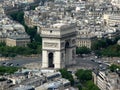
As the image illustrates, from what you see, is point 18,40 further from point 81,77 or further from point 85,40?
point 81,77

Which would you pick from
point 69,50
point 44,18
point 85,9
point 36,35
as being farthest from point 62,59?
point 85,9

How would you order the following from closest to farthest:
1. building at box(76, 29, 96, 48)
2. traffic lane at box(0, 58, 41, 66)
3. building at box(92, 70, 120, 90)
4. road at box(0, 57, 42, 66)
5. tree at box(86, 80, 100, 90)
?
building at box(92, 70, 120, 90) → tree at box(86, 80, 100, 90) → traffic lane at box(0, 58, 41, 66) → road at box(0, 57, 42, 66) → building at box(76, 29, 96, 48)

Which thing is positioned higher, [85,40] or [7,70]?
[85,40]

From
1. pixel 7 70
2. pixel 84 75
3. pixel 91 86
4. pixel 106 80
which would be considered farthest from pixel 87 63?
pixel 91 86

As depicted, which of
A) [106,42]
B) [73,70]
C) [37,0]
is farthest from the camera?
[37,0]

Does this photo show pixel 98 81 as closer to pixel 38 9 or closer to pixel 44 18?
pixel 44 18

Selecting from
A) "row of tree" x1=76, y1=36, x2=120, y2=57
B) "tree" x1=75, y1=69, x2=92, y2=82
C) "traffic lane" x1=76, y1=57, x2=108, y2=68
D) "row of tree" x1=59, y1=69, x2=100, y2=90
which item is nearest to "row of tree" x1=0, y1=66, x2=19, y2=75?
"row of tree" x1=59, y1=69, x2=100, y2=90

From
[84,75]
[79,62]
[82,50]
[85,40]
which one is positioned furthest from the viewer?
[85,40]

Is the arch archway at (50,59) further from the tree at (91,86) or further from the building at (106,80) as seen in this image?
the tree at (91,86)

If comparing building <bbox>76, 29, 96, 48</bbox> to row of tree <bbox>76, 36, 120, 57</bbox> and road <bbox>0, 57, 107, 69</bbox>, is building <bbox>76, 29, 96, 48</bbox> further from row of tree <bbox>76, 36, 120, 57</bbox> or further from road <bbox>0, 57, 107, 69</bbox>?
road <bbox>0, 57, 107, 69</bbox>
